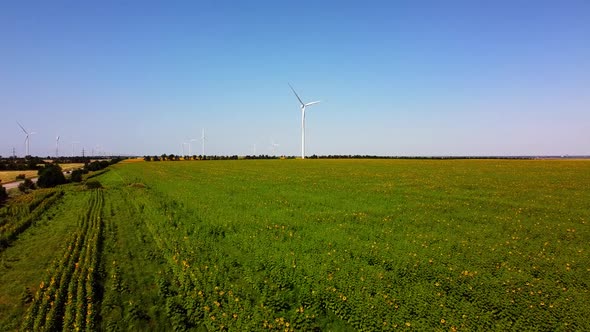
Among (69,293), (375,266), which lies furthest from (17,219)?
(375,266)

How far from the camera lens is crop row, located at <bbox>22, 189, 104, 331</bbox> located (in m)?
10.3

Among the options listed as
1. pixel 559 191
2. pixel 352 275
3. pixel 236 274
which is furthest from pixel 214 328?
pixel 559 191

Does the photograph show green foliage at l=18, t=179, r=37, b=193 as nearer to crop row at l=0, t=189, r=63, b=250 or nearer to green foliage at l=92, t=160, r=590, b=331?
crop row at l=0, t=189, r=63, b=250

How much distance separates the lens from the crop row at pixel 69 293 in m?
10.3

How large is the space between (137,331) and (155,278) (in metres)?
3.91

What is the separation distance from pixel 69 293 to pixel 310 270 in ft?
30.2

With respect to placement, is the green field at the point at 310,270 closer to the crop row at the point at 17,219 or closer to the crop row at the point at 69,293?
the crop row at the point at 69,293

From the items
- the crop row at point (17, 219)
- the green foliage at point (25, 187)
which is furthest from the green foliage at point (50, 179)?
the crop row at point (17, 219)

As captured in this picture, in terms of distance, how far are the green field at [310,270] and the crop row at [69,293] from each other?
63 mm

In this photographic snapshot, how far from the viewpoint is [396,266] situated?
1292cm

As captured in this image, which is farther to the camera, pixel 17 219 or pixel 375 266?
pixel 17 219

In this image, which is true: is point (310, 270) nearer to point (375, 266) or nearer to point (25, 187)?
point (375, 266)

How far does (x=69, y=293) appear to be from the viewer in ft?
40.2

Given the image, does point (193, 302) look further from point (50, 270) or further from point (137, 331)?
point (50, 270)
